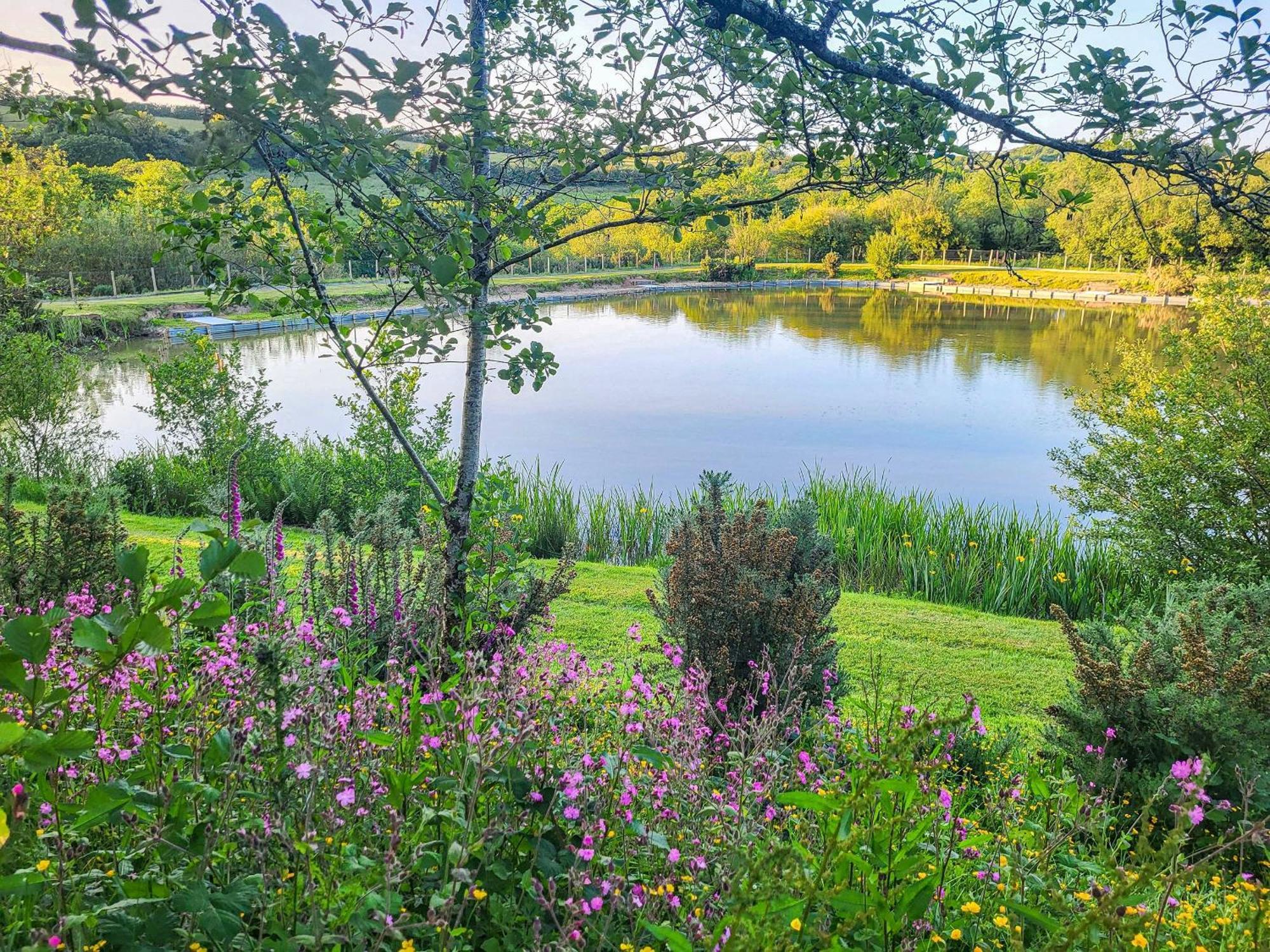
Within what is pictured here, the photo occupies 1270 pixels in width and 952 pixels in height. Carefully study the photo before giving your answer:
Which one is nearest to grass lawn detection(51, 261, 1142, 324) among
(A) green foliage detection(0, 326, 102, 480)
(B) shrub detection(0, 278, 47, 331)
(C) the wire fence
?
(C) the wire fence

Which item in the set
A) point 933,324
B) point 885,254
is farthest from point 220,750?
point 885,254

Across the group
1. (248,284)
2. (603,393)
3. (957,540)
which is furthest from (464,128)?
(603,393)

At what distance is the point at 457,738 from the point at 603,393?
62.1 ft

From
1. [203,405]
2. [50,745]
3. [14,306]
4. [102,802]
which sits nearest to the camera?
[50,745]

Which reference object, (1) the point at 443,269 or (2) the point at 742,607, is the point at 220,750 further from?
(2) the point at 742,607

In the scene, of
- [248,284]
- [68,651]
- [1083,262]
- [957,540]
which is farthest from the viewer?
[1083,262]

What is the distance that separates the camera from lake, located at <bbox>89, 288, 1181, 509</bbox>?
47.0 ft

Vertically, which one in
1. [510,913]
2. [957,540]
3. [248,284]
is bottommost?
[957,540]

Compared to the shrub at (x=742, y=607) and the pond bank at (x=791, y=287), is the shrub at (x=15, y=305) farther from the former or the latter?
the pond bank at (x=791, y=287)

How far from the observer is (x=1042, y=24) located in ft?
8.43

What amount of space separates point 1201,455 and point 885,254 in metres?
61.7

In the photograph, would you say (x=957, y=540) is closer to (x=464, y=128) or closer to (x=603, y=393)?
(x=464, y=128)

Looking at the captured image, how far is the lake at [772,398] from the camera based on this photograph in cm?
1434

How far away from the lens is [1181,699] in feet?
10.8
